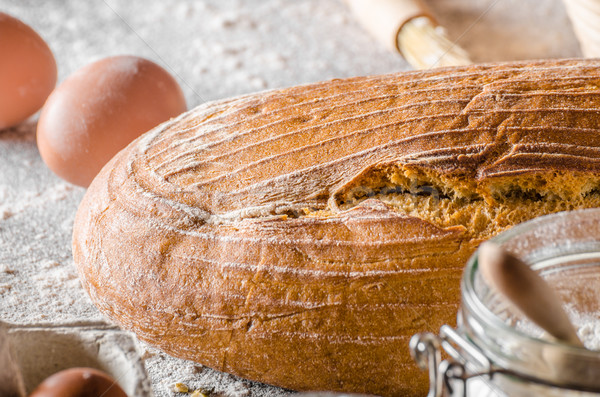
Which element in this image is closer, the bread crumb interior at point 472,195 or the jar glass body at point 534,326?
the jar glass body at point 534,326

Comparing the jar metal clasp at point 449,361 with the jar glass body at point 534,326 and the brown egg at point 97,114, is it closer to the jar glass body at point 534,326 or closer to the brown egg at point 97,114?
the jar glass body at point 534,326

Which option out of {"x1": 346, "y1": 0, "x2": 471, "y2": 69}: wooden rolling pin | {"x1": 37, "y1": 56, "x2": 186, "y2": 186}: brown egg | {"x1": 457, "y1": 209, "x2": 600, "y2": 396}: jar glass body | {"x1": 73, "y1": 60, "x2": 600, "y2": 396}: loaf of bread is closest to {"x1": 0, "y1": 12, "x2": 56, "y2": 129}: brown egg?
{"x1": 37, "y1": 56, "x2": 186, "y2": 186}: brown egg

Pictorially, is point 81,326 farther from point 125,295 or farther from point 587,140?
point 587,140

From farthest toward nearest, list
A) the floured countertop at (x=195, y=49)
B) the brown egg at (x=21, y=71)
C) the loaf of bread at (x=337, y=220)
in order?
the brown egg at (x=21, y=71)
the floured countertop at (x=195, y=49)
the loaf of bread at (x=337, y=220)

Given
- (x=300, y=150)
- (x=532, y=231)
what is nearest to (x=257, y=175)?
(x=300, y=150)

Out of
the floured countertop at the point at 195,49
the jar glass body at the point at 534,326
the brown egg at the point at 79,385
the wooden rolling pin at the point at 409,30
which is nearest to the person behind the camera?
the jar glass body at the point at 534,326

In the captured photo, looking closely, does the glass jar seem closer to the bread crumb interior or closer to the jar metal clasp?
the jar metal clasp

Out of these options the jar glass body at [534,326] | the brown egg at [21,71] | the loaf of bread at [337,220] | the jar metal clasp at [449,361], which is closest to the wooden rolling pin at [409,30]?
the loaf of bread at [337,220]

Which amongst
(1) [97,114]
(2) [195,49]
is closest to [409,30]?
(2) [195,49]
